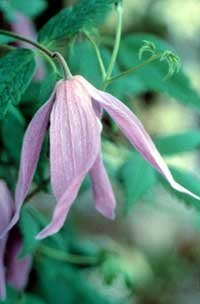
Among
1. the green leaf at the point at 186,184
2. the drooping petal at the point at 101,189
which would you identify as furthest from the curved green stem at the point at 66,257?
the drooping petal at the point at 101,189

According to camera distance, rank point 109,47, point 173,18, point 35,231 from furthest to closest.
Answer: point 173,18, point 109,47, point 35,231

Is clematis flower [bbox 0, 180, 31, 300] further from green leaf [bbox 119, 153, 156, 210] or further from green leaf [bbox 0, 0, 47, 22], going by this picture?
green leaf [bbox 0, 0, 47, 22]

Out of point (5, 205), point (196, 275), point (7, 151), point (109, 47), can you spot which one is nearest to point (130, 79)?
point (109, 47)

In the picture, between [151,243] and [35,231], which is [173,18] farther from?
[35,231]

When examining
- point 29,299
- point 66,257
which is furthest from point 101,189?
point 66,257

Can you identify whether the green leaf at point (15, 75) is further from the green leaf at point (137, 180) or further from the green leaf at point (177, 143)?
the green leaf at point (177, 143)

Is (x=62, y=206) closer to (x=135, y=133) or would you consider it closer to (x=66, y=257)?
(x=135, y=133)

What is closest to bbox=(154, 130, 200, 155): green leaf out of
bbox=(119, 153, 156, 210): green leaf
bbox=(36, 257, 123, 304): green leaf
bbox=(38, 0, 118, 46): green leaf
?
bbox=(119, 153, 156, 210): green leaf
